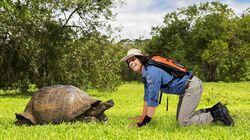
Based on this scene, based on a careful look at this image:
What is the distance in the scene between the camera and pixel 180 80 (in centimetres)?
905

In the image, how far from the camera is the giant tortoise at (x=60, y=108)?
10070mm

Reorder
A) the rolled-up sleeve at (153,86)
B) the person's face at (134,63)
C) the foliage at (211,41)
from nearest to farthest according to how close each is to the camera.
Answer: the rolled-up sleeve at (153,86) → the person's face at (134,63) → the foliage at (211,41)

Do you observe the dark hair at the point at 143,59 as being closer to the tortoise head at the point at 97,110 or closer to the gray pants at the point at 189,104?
the gray pants at the point at 189,104

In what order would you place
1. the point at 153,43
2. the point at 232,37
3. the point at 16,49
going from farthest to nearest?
1. the point at 153,43
2. the point at 232,37
3. the point at 16,49

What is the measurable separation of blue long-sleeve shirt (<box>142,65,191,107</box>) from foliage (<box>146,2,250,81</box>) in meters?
44.8

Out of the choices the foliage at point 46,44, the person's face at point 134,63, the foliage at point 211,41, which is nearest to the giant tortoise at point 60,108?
the person's face at point 134,63

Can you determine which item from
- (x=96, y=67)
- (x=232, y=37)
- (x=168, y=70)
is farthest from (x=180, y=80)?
(x=232, y=37)

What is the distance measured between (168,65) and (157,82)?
44 centimetres

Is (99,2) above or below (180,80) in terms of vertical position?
above

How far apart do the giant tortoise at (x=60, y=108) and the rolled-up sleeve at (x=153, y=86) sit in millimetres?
2068

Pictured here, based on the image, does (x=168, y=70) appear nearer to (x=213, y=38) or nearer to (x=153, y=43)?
(x=213, y=38)

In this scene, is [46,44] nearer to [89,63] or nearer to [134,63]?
[89,63]

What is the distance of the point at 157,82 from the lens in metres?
8.54

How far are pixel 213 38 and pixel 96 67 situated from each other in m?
33.9
